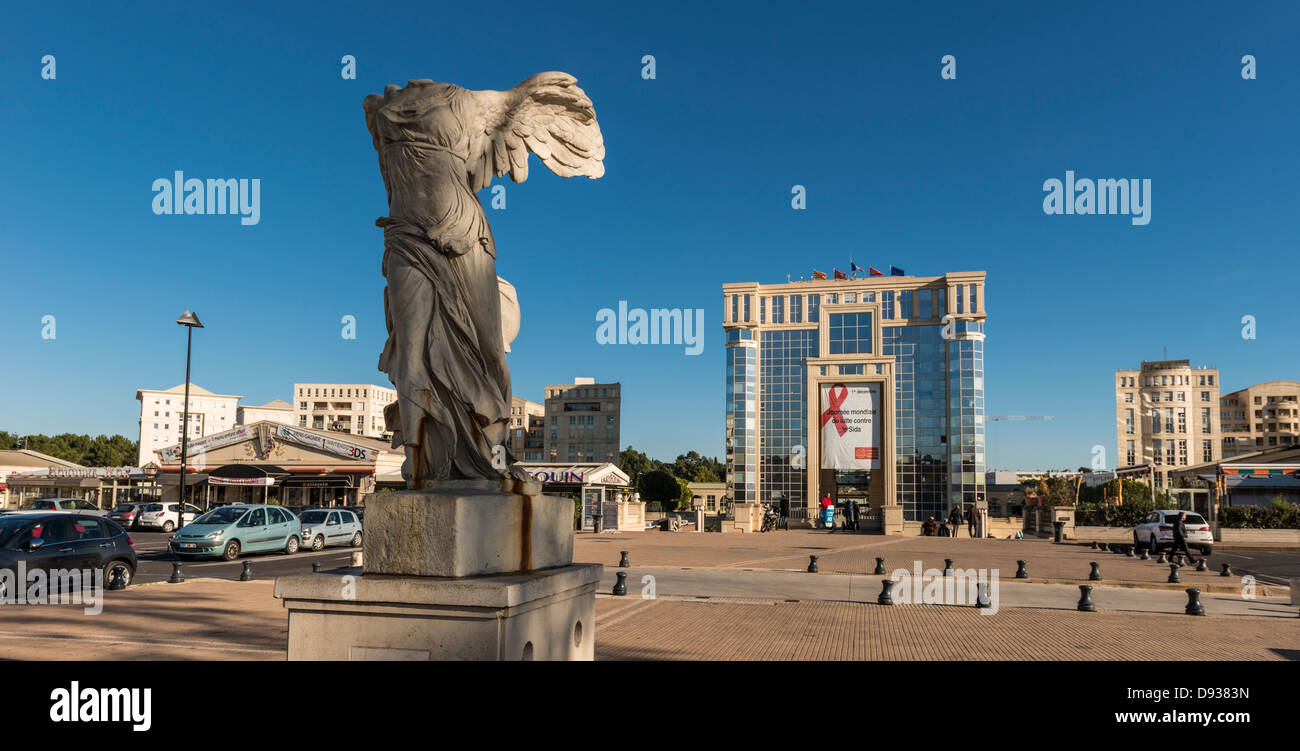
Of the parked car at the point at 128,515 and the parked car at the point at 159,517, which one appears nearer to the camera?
the parked car at the point at 159,517

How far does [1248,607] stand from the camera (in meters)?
12.7

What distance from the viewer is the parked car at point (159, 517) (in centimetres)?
3219

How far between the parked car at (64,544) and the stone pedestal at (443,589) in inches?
435

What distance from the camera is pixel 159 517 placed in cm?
3228

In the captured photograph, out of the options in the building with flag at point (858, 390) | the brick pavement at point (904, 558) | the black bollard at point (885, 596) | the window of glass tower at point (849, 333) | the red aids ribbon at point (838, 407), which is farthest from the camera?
the window of glass tower at point (849, 333)

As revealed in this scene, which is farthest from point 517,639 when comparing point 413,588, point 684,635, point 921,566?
point 921,566

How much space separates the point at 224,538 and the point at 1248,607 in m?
21.7

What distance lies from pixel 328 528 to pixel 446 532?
22.8m

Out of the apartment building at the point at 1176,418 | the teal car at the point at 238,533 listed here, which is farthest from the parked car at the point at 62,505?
the apartment building at the point at 1176,418

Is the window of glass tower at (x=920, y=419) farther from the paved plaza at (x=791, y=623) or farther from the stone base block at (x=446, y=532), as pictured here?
the stone base block at (x=446, y=532)

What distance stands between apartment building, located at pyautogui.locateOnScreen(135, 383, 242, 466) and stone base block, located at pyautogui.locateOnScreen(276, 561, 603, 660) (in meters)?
136

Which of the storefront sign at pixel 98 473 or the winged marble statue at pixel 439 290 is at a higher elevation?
the winged marble statue at pixel 439 290
